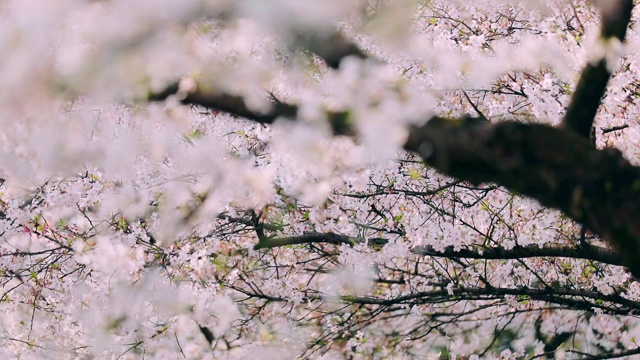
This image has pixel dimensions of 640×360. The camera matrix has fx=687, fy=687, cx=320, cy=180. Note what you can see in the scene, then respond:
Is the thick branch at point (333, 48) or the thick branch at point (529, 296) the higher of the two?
the thick branch at point (529, 296)

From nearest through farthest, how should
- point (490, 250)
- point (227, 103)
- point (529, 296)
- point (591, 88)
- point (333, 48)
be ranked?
1. point (227, 103)
2. point (333, 48)
3. point (591, 88)
4. point (490, 250)
5. point (529, 296)

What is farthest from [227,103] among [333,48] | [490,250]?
[490,250]

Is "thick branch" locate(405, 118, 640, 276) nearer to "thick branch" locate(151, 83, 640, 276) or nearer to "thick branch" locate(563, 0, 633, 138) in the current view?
"thick branch" locate(151, 83, 640, 276)

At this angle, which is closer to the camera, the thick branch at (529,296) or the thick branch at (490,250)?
the thick branch at (490,250)

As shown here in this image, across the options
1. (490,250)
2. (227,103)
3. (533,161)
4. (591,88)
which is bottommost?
→ (227,103)

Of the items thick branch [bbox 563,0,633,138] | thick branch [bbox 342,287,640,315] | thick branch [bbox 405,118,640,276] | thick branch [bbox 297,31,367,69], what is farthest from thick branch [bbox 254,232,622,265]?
thick branch [bbox 297,31,367,69]

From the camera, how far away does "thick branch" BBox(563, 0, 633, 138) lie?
262 cm

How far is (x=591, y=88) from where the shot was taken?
104 inches

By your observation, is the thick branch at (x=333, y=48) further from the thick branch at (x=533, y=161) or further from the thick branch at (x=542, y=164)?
the thick branch at (x=542, y=164)

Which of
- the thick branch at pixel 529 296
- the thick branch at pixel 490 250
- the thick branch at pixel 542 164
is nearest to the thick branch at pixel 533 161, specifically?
the thick branch at pixel 542 164

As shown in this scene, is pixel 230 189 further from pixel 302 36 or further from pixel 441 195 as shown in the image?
pixel 302 36

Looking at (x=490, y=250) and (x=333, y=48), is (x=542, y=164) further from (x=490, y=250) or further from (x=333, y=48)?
(x=490, y=250)

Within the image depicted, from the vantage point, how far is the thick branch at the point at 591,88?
262 cm

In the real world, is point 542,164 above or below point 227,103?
above
